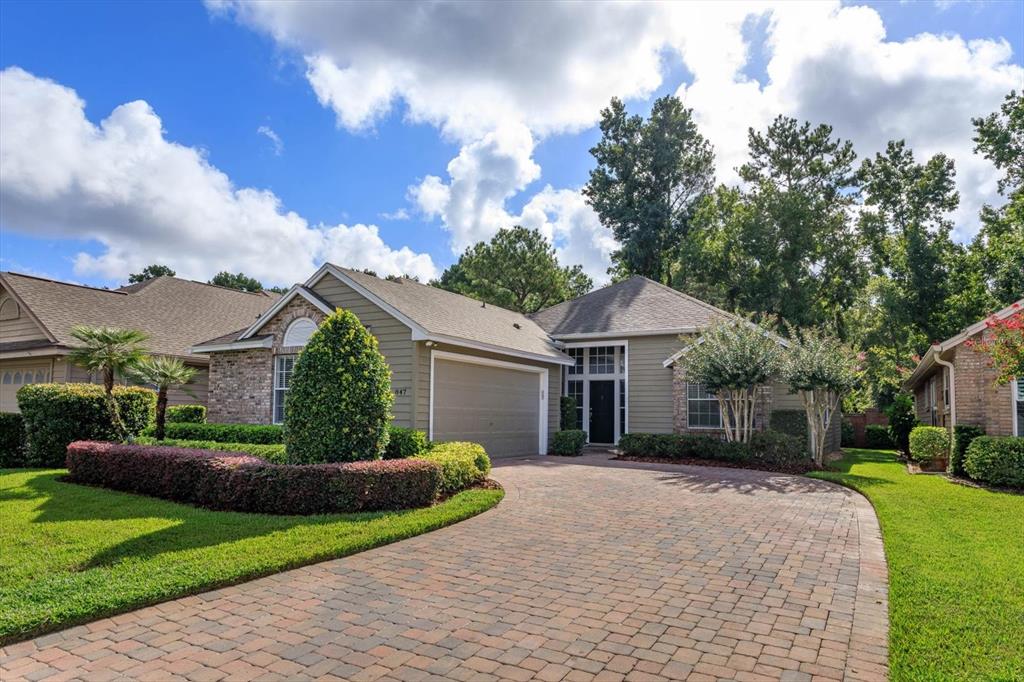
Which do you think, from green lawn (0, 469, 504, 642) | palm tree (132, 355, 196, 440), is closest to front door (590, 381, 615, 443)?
green lawn (0, 469, 504, 642)

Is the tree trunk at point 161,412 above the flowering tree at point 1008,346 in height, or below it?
below

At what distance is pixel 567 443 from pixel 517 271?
2137 cm

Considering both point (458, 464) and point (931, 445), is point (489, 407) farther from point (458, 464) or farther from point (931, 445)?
point (931, 445)

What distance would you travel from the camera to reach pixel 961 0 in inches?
419

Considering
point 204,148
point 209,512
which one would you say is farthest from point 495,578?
point 204,148

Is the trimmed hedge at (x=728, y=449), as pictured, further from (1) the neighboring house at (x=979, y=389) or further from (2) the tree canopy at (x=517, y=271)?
(2) the tree canopy at (x=517, y=271)

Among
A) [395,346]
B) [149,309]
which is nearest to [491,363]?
[395,346]

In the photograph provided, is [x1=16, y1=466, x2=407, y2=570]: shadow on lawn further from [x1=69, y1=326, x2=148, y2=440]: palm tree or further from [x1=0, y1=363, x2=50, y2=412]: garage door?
[x1=0, y1=363, x2=50, y2=412]: garage door

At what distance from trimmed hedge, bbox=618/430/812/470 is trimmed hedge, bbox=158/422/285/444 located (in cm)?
891

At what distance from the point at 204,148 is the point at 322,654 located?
1568 cm

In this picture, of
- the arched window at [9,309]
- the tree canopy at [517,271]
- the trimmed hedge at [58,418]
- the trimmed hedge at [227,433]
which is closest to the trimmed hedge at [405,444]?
the trimmed hedge at [227,433]

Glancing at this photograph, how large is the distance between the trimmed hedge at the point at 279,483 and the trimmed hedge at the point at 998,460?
1073cm

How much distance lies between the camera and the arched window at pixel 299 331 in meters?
15.3

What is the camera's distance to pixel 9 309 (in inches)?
740
